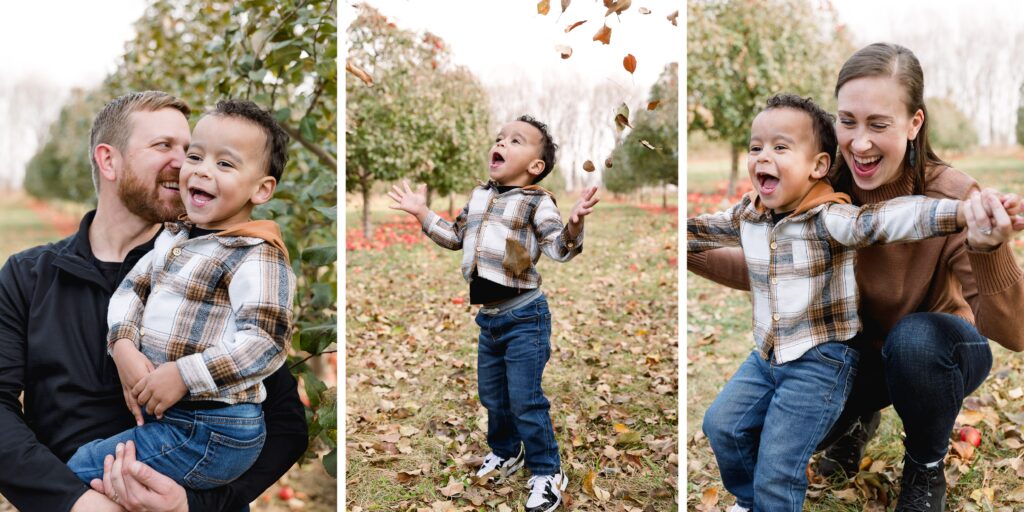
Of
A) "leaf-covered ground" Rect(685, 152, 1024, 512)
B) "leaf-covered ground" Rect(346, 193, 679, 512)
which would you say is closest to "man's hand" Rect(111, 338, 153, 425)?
"leaf-covered ground" Rect(346, 193, 679, 512)

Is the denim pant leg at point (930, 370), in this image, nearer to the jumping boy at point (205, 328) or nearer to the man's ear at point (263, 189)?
the jumping boy at point (205, 328)

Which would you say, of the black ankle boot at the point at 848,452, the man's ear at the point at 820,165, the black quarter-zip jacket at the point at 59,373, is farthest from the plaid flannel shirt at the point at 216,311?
the black ankle boot at the point at 848,452

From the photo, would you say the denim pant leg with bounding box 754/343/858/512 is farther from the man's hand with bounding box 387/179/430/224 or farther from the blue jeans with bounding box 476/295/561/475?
the man's hand with bounding box 387/179/430/224

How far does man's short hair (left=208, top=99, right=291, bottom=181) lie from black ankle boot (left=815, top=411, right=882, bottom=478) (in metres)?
2.37

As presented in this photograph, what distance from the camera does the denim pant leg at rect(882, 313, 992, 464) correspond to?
7.99 ft

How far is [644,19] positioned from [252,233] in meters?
1.66

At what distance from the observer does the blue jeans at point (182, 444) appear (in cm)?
222

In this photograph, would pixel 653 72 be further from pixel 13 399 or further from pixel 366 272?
pixel 13 399

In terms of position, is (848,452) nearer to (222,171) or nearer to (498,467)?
(498,467)

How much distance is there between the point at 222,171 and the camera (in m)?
2.32

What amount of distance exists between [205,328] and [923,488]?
2.36 m

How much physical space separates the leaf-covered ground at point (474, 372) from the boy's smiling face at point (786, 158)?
90 cm

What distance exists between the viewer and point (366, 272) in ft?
11.7

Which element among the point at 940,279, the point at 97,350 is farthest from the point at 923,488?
the point at 97,350
